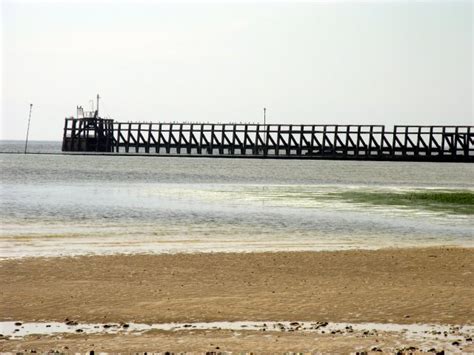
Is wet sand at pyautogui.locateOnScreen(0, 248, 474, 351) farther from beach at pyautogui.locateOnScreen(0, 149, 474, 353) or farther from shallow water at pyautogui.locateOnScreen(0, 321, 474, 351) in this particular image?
shallow water at pyautogui.locateOnScreen(0, 321, 474, 351)

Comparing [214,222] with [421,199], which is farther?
[421,199]

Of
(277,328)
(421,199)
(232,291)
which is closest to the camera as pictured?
(277,328)

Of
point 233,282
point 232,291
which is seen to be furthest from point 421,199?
point 232,291

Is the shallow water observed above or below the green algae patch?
below

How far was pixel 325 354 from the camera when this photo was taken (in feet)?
25.9

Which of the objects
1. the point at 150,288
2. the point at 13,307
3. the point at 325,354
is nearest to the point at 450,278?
the point at 150,288

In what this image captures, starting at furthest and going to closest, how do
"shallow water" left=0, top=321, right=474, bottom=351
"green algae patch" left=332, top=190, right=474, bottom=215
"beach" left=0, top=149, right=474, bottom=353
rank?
"green algae patch" left=332, top=190, right=474, bottom=215 < "shallow water" left=0, top=321, right=474, bottom=351 < "beach" left=0, top=149, right=474, bottom=353

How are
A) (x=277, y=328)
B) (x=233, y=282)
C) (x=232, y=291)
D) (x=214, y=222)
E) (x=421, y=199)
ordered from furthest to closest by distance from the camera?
(x=421, y=199) → (x=214, y=222) → (x=233, y=282) → (x=232, y=291) → (x=277, y=328)

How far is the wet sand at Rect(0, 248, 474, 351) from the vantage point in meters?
9.61

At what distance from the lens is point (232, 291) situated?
11359 millimetres

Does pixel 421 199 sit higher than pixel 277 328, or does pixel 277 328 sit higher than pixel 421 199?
pixel 421 199

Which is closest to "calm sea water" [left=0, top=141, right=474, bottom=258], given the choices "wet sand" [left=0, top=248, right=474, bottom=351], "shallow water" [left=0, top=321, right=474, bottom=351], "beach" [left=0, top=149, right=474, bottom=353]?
"beach" [left=0, top=149, right=474, bottom=353]

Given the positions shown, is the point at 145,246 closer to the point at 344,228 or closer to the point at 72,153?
the point at 344,228

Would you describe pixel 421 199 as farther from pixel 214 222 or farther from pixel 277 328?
pixel 277 328
